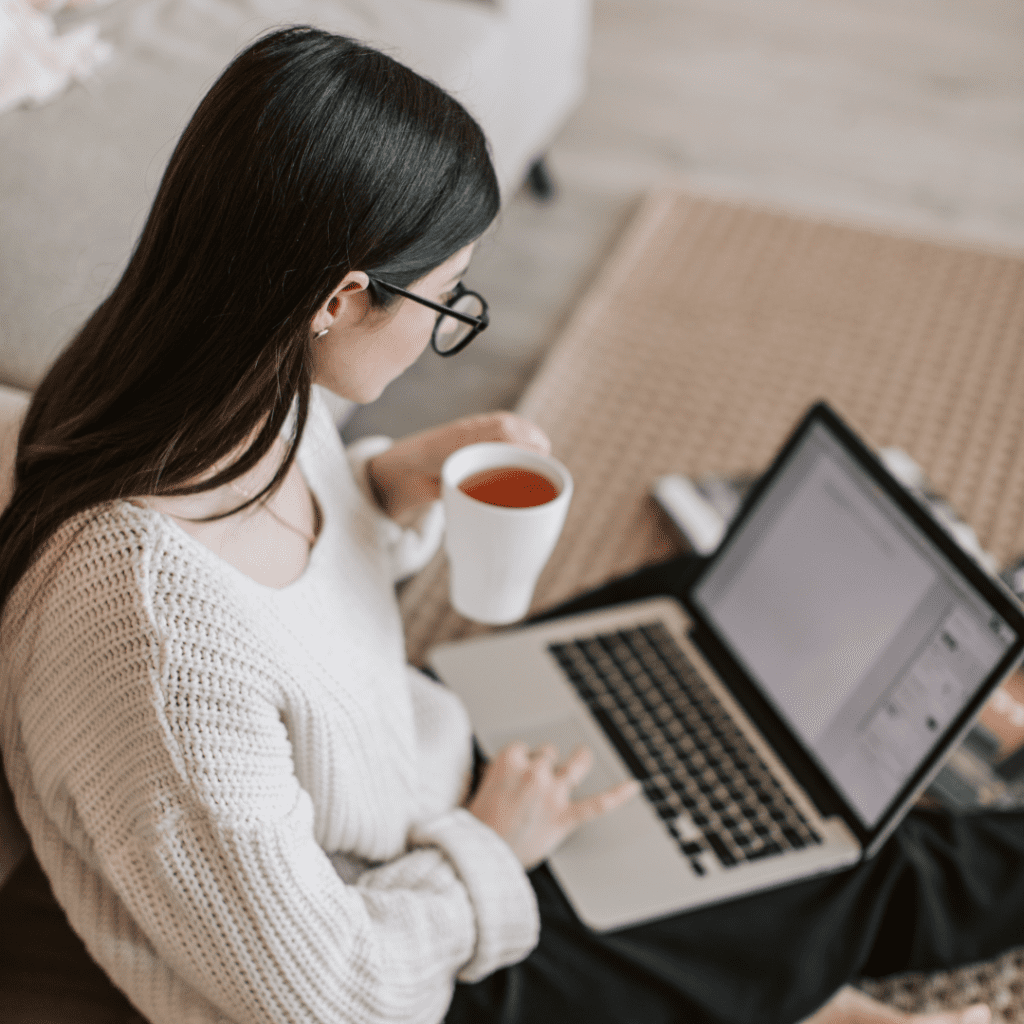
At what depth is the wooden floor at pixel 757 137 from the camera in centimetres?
212

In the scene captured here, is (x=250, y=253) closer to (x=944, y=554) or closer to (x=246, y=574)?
(x=246, y=574)

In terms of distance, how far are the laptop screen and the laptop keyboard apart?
57mm

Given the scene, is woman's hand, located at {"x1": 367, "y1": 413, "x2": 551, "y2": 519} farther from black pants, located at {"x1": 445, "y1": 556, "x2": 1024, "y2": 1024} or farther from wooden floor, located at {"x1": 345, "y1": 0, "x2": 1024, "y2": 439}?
wooden floor, located at {"x1": 345, "y1": 0, "x2": 1024, "y2": 439}

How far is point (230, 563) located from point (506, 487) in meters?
0.23

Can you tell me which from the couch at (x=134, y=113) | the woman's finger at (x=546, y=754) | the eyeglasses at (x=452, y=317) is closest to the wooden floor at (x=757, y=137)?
the couch at (x=134, y=113)

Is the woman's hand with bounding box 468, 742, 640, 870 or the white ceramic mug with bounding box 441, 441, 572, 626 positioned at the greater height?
the white ceramic mug with bounding box 441, 441, 572, 626

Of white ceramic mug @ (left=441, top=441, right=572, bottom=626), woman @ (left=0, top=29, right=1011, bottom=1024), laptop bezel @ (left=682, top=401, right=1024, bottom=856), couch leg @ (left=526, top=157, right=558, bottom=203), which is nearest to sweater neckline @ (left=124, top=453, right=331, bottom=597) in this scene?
woman @ (left=0, top=29, right=1011, bottom=1024)

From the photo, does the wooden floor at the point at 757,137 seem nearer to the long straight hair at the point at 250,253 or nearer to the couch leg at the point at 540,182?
the couch leg at the point at 540,182

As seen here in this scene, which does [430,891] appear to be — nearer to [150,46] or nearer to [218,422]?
[218,422]

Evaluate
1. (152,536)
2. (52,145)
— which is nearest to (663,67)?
(52,145)

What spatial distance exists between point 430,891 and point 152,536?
36 cm

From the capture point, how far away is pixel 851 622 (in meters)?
0.94

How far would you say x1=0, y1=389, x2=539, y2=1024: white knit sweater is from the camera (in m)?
0.60

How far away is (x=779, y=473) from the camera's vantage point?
1040 millimetres
